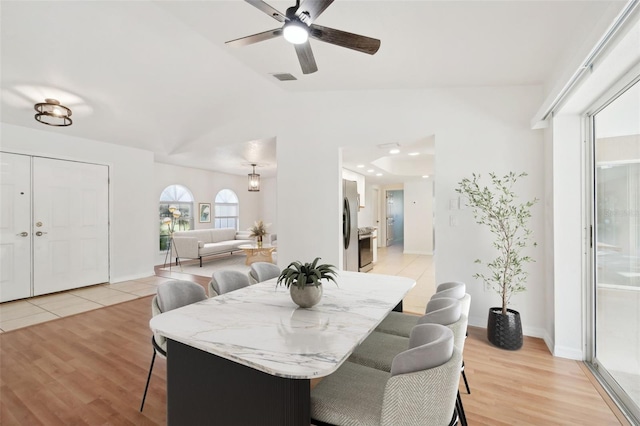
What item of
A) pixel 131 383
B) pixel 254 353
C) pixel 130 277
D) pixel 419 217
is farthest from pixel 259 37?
pixel 419 217

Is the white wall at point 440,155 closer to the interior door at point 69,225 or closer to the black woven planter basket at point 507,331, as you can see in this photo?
the black woven planter basket at point 507,331

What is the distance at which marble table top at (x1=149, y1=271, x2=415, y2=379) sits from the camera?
3.49 feet

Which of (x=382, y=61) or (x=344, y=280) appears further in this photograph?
(x=382, y=61)

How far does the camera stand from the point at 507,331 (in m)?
2.68

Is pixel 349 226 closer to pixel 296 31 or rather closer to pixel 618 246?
pixel 618 246

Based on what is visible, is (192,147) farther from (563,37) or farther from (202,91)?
(563,37)

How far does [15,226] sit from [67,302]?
132cm

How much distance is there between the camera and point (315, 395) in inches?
47.9

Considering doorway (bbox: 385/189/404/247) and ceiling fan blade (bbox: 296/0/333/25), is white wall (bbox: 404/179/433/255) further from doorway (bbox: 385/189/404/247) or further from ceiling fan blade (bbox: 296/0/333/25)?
ceiling fan blade (bbox: 296/0/333/25)

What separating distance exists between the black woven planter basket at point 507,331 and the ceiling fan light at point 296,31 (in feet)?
9.38

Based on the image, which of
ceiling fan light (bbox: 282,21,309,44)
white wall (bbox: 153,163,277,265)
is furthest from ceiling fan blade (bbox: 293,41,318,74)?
white wall (bbox: 153,163,277,265)

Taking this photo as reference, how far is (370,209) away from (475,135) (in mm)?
6080

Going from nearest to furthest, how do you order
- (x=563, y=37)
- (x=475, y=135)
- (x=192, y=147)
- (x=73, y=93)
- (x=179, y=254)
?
1. (x=563, y=37)
2. (x=475, y=135)
3. (x=73, y=93)
4. (x=192, y=147)
5. (x=179, y=254)

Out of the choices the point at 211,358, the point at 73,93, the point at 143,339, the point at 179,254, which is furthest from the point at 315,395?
the point at 179,254
